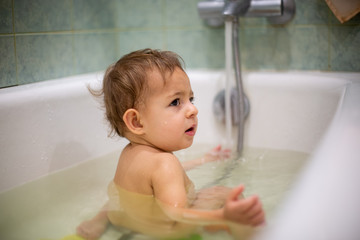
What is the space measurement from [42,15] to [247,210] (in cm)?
116

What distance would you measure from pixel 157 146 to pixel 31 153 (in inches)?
16.7

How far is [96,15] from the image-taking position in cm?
186

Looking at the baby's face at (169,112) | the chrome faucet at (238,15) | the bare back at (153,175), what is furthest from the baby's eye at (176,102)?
the chrome faucet at (238,15)

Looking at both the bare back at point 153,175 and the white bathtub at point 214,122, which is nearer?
the white bathtub at point 214,122

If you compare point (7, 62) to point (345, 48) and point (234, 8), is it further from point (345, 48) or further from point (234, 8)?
point (345, 48)

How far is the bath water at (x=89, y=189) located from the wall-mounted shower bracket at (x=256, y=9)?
1.63 feet

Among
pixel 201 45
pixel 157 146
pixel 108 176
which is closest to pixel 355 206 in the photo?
pixel 157 146

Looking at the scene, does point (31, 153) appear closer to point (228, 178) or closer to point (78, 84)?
point (78, 84)

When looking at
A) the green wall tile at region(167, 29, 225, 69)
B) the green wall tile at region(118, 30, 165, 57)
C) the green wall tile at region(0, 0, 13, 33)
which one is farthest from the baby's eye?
the green wall tile at region(118, 30, 165, 57)

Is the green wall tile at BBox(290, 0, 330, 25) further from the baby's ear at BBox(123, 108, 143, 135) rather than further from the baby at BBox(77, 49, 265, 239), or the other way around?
the baby's ear at BBox(123, 108, 143, 135)

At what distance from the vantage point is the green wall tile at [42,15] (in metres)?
1.48

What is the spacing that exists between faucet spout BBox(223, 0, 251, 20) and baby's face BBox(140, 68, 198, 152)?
55 cm

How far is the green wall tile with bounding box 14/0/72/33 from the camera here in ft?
4.85

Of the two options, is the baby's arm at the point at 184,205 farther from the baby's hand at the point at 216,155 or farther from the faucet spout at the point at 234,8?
the faucet spout at the point at 234,8
